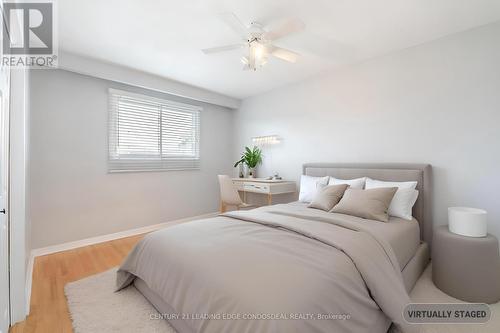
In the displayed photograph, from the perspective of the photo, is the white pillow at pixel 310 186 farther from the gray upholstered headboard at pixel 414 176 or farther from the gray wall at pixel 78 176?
the gray wall at pixel 78 176

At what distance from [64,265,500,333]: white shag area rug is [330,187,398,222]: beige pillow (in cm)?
70

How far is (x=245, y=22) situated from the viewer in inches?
87.6

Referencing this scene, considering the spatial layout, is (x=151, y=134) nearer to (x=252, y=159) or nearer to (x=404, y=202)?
(x=252, y=159)

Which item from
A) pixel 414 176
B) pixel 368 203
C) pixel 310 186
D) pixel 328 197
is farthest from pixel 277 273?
pixel 414 176

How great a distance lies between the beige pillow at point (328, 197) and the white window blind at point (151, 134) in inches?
101

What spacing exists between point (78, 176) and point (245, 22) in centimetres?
287

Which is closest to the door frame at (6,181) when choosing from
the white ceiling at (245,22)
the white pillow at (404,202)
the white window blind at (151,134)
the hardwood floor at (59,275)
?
the hardwood floor at (59,275)

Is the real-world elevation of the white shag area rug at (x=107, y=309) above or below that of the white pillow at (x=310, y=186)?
below

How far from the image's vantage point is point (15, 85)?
1.68m

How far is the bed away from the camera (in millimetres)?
1029

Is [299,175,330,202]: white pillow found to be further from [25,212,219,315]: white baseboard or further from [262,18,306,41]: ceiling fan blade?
[25,212,219,315]: white baseboard

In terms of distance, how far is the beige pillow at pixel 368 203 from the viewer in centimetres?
223

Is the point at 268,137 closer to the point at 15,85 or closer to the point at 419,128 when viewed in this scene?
the point at 419,128

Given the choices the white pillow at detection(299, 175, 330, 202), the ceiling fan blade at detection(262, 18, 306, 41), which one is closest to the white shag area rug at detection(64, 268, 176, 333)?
the white pillow at detection(299, 175, 330, 202)
